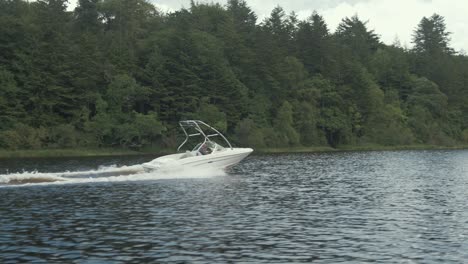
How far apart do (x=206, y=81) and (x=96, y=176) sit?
202ft

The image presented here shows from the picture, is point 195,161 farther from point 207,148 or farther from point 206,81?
point 206,81

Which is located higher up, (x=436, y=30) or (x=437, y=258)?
(x=436, y=30)

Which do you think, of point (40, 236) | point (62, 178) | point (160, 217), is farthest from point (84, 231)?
point (62, 178)

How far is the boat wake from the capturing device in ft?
121

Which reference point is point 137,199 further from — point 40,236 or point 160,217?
point 40,236

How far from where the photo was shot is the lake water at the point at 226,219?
18406 millimetres

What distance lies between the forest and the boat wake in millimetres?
42734

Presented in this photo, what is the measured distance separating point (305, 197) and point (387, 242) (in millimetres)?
12775

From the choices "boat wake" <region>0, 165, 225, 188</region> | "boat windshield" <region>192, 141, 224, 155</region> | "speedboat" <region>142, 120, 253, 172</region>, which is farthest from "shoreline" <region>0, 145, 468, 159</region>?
"speedboat" <region>142, 120, 253, 172</region>

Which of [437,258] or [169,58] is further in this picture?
[169,58]

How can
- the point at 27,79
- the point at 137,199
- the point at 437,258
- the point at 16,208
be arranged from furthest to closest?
1. the point at 27,79
2. the point at 137,199
3. the point at 16,208
4. the point at 437,258

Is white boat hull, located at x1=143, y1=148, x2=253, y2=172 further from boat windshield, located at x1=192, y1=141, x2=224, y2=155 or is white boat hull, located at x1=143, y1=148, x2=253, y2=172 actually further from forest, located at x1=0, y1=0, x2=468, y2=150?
forest, located at x1=0, y1=0, x2=468, y2=150

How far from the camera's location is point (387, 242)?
65.9 feet

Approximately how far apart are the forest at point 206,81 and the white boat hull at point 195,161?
152ft
